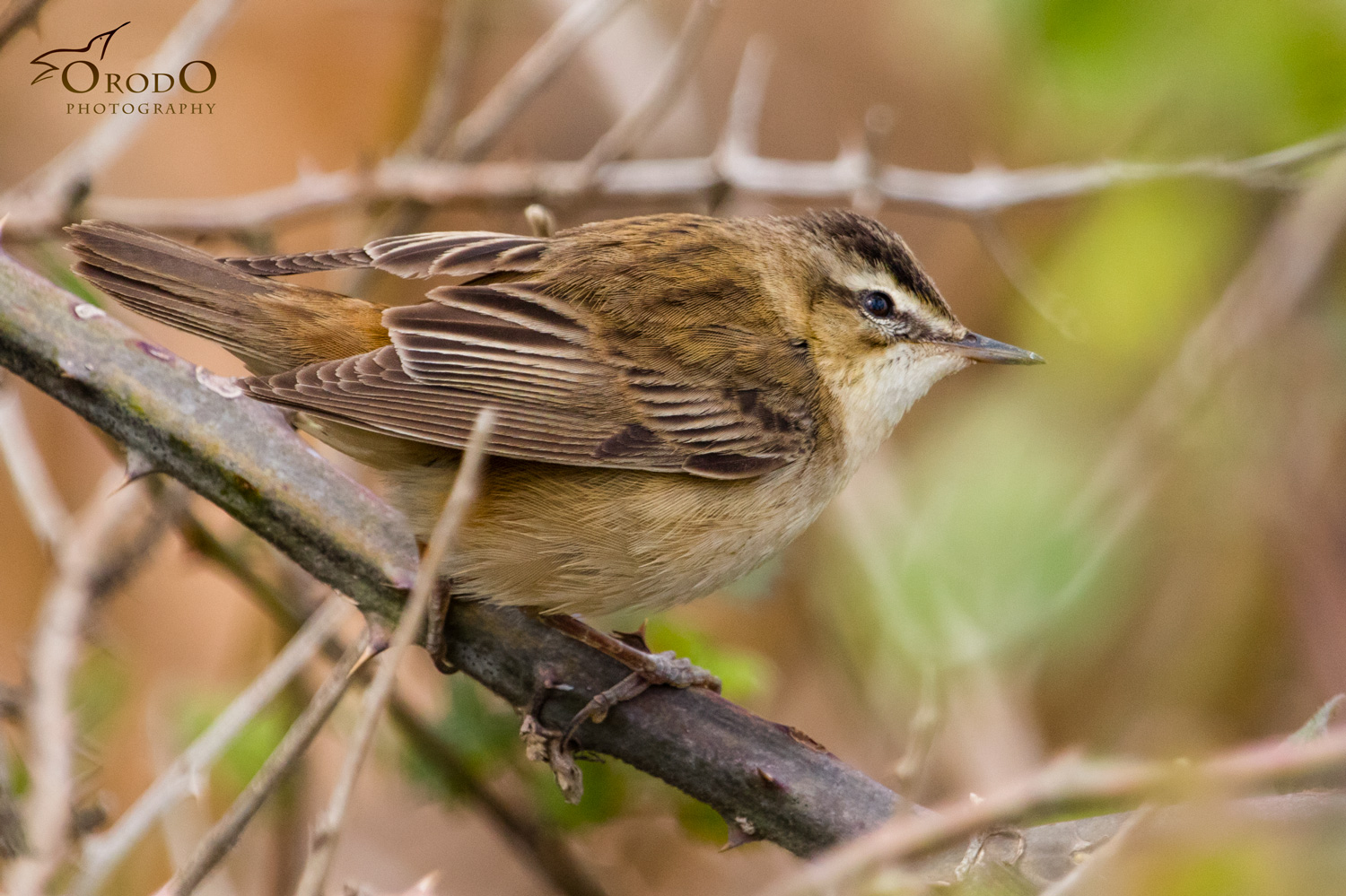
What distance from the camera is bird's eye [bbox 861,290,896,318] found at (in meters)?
3.82

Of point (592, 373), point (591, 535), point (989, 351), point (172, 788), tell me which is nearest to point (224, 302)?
point (592, 373)

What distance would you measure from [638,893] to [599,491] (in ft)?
7.33

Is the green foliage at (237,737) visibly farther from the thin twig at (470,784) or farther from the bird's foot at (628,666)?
the bird's foot at (628,666)

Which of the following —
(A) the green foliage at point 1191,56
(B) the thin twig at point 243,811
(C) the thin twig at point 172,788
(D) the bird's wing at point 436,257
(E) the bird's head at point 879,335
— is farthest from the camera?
(E) the bird's head at point 879,335

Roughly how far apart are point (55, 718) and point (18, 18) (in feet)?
5.19

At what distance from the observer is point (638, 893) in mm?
4777

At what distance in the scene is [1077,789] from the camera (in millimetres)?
1365

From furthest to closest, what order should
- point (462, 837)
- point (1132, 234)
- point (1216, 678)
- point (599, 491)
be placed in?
point (462, 837) < point (1216, 678) < point (1132, 234) < point (599, 491)

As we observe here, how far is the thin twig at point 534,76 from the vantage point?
416 centimetres

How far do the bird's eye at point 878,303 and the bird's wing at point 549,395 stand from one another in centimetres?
47

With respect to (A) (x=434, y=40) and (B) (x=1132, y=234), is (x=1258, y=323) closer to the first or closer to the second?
(B) (x=1132, y=234)

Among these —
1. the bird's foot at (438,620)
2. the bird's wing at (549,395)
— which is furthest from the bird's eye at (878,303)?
the bird's foot at (438,620)

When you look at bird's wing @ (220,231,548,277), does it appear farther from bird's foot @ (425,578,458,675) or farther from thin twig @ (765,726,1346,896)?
thin twig @ (765,726,1346,896)

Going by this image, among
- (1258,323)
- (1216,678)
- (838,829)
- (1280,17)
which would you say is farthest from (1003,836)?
Result: (1216,678)
